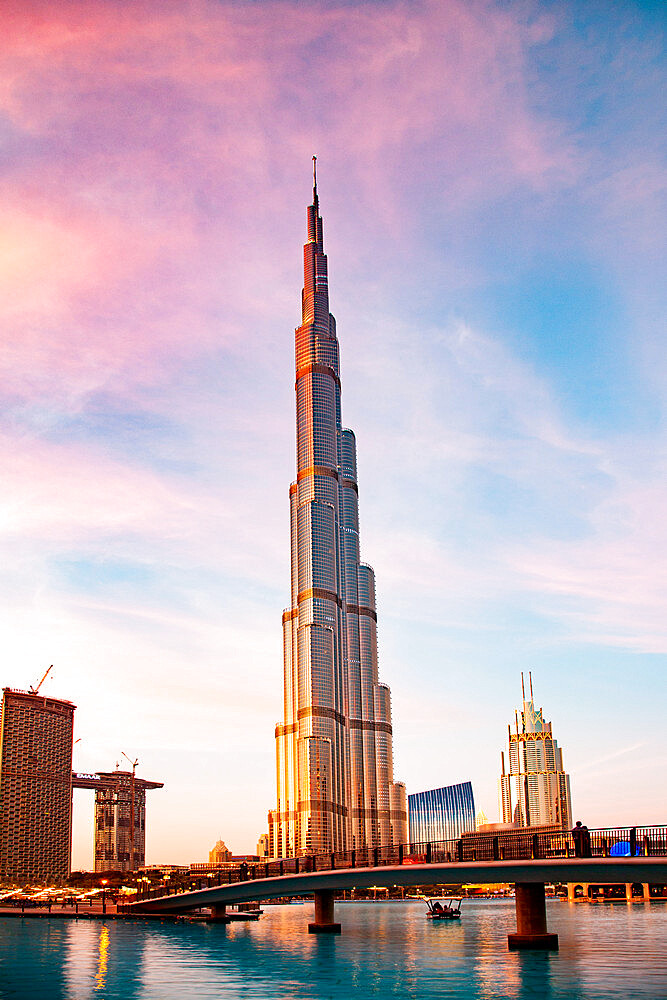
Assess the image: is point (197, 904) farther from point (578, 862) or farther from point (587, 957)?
point (578, 862)

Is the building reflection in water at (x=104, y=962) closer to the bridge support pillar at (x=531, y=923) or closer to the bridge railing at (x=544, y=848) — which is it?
the bridge railing at (x=544, y=848)

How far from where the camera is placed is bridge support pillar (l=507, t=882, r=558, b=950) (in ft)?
218

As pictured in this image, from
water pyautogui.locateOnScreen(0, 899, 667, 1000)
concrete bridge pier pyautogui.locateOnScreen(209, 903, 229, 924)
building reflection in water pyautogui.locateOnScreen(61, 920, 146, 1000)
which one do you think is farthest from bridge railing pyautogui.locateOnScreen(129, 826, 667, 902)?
concrete bridge pier pyautogui.locateOnScreen(209, 903, 229, 924)

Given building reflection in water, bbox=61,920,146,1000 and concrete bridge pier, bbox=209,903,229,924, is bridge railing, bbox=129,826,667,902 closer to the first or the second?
building reflection in water, bbox=61,920,146,1000

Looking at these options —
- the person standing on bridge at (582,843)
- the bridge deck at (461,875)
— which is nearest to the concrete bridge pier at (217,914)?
the bridge deck at (461,875)

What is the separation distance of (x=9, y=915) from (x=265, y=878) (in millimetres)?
105672

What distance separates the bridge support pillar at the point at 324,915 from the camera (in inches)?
3874

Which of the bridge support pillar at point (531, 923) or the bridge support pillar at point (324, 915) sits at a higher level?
the bridge support pillar at point (531, 923)

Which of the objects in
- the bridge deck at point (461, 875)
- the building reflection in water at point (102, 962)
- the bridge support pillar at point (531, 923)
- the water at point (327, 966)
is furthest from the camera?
the bridge support pillar at point (531, 923)

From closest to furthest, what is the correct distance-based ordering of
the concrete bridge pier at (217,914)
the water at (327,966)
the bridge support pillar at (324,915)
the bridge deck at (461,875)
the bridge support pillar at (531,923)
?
the water at (327,966)
the bridge deck at (461,875)
the bridge support pillar at (531,923)
the bridge support pillar at (324,915)
the concrete bridge pier at (217,914)

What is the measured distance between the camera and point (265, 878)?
88875mm

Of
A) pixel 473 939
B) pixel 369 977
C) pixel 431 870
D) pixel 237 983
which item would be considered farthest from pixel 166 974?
pixel 473 939

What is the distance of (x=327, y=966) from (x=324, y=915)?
33.6m

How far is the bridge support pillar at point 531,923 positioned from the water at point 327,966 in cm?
109
